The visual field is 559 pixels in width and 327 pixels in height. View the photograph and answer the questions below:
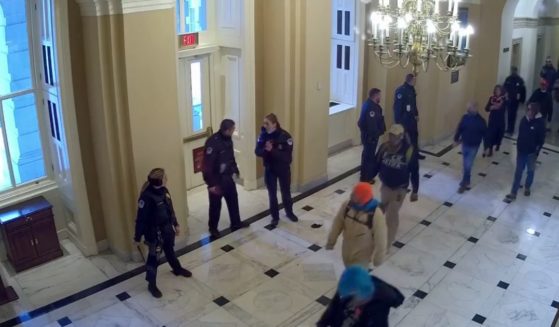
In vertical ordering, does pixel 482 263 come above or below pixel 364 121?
below

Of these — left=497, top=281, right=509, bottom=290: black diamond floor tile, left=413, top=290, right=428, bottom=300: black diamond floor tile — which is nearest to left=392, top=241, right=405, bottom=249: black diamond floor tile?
left=413, top=290, right=428, bottom=300: black diamond floor tile

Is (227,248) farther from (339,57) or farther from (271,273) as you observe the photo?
(339,57)

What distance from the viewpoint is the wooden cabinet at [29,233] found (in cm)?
658

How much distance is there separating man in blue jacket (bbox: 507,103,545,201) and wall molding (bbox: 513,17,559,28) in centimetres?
598

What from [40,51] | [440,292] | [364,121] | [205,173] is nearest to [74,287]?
[205,173]

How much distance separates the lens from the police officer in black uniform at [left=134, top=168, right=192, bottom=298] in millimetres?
5859

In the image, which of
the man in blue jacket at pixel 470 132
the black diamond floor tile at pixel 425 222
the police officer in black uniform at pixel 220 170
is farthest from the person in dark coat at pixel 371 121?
the police officer in black uniform at pixel 220 170

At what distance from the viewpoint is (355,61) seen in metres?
10.4

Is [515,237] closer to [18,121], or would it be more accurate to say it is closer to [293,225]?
[293,225]

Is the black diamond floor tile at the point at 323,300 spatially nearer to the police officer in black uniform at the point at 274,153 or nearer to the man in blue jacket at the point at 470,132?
the police officer in black uniform at the point at 274,153

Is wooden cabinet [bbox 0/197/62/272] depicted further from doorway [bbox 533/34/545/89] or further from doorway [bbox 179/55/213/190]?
doorway [bbox 533/34/545/89]

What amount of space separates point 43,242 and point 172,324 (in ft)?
6.91

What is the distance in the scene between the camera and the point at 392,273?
6688 millimetres

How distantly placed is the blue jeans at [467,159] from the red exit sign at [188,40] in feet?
13.9
